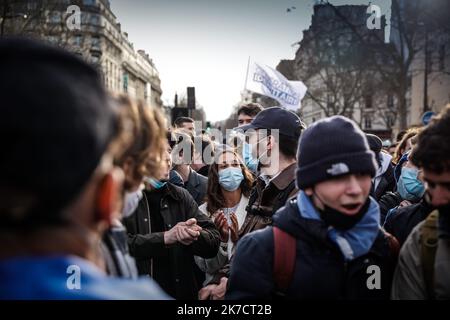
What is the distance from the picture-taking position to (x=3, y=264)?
953 mm

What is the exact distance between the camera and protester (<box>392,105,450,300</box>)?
2.01m

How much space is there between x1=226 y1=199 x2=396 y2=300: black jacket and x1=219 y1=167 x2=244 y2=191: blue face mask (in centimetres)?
221

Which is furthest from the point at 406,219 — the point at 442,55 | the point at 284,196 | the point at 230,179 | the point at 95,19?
the point at 95,19

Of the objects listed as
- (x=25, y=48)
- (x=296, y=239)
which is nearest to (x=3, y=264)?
(x=25, y=48)

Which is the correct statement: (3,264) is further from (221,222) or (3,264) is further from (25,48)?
(221,222)

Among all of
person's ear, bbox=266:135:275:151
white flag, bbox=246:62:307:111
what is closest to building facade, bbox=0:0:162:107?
person's ear, bbox=266:135:275:151

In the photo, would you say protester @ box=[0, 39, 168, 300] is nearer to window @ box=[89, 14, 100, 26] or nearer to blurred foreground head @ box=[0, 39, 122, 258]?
blurred foreground head @ box=[0, 39, 122, 258]

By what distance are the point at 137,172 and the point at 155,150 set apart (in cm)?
16

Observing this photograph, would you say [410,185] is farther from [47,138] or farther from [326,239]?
[47,138]

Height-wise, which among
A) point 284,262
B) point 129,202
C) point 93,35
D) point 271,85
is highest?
point 93,35

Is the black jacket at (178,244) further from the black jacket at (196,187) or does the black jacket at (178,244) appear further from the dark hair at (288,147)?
the black jacket at (196,187)

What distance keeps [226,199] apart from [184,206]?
902 millimetres

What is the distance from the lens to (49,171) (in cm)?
93

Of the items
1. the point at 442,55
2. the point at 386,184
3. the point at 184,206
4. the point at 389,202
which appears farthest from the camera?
the point at 442,55
